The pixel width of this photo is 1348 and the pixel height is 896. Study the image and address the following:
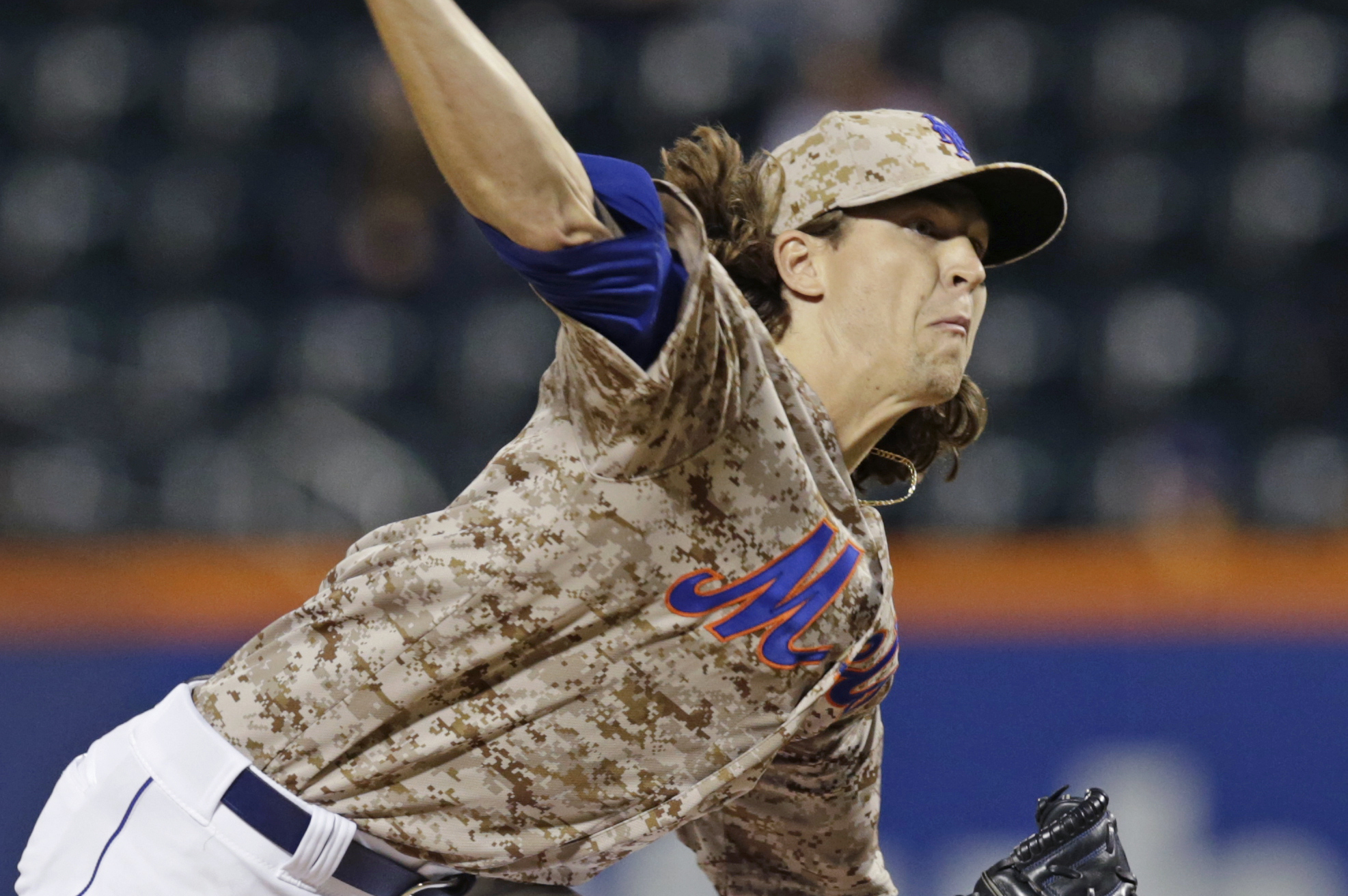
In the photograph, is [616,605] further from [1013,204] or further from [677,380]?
[1013,204]

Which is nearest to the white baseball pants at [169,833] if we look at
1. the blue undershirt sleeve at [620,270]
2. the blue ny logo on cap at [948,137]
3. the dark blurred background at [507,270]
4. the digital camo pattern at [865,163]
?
the blue undershirt sleeve at [620,270]

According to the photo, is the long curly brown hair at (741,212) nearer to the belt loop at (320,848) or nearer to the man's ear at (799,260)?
the man's ear at (799,260)

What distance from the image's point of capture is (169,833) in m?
1.91

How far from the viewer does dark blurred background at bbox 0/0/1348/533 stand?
506 centimetres

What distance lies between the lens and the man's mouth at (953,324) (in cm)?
210

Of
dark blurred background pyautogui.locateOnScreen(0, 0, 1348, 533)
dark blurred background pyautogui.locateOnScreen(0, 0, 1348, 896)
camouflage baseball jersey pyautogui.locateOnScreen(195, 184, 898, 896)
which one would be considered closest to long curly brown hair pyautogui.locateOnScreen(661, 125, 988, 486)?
camouflage baseball jersey pyautogui.locateOnScreen(195, 184, 898, 896)

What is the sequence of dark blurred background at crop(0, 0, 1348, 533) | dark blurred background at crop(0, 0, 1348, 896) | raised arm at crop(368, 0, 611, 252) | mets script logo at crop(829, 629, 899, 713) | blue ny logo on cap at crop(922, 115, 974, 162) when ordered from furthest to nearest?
dark blurred background at crop(0, 0, 1348, 533) → dark blurred background at crop(0, 0, 1348, 896) → blue ny logo on cap at crop(922, 115, 974, 162) → mets script logo at crop(829, 629, 899, 713) → raised arm at crop(368, 0, 611, 252)

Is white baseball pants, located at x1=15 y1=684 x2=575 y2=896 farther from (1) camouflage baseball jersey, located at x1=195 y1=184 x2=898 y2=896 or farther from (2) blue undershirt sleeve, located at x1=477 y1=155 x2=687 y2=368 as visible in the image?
(2) blue undershirt sleeve, located at x1=477 y1=155 x2=687 y2=368

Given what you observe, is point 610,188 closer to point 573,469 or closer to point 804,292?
point 573,469

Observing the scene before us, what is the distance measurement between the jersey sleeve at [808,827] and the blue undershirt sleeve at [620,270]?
3.13 ft

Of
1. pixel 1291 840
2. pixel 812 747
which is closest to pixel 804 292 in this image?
pixel 812 747

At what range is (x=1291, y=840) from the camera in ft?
12.6

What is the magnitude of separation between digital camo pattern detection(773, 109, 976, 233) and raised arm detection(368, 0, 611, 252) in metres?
0.76

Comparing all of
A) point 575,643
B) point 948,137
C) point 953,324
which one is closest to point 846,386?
point 953,324
